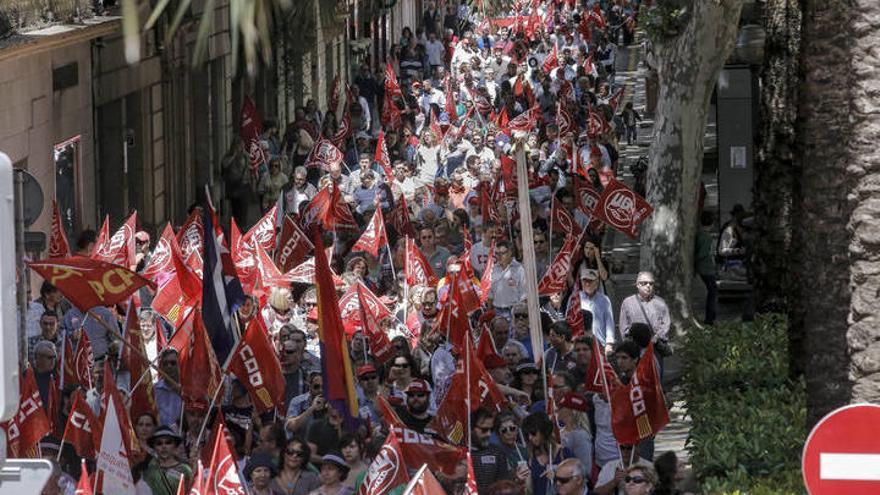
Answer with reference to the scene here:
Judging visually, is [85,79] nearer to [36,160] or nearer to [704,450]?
[36,160]

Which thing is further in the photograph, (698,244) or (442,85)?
(442,85)

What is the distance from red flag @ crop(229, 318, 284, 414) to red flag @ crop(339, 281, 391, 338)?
7.34 feet

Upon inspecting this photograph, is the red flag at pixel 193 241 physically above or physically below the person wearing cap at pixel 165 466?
below

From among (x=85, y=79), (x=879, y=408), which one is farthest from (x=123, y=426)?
(x=85, y=79)

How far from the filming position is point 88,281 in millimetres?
13875

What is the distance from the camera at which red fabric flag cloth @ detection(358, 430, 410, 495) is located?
11055mm

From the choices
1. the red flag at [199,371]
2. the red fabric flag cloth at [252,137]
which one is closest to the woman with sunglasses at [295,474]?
the red flag at [199,371]

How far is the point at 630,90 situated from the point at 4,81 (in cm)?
2723

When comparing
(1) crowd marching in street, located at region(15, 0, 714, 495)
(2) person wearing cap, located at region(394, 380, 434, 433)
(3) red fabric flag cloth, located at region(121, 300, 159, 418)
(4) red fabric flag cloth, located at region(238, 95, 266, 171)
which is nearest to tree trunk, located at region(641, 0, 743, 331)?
(1) crowd marching in street, located at region(15, 0, 714, 495)

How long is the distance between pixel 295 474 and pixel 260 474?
26 centimetres

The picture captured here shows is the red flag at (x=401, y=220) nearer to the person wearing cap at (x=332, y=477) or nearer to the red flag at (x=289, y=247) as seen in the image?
the red flag at (x=289, y=247)

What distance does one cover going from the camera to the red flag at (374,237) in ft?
63.7

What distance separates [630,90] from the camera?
153ft

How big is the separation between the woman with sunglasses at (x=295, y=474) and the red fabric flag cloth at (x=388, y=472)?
0.76 meters
